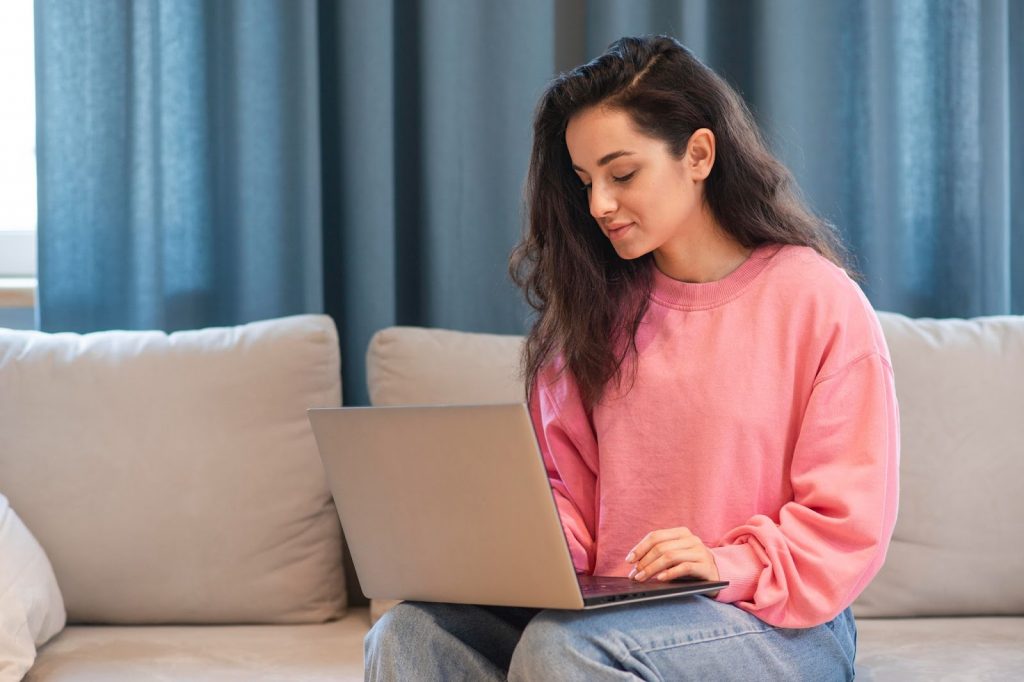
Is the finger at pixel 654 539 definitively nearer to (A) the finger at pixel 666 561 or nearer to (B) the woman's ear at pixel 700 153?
(A) the finger at pixel 666 561

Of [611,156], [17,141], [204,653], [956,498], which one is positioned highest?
[17,141]

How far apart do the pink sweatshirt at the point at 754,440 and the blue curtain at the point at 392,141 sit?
68cm

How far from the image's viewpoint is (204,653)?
5.46 ft

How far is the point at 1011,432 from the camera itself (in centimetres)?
180

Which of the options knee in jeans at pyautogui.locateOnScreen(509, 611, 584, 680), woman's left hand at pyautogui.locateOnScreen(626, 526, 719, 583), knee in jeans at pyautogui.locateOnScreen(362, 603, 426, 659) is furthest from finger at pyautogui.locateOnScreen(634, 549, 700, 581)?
knee in jeans at pyautogui.locateOnScreen(362, 603, 426, 659)

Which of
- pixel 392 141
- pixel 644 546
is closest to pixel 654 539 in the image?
pixel 644 546

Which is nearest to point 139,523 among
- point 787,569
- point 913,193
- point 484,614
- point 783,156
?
point 484,614

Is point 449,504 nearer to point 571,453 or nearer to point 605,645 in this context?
point 605,645

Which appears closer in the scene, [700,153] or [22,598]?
[700,153]

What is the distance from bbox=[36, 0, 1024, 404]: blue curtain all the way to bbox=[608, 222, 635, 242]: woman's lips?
676 millimetres

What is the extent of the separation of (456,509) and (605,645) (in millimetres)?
189

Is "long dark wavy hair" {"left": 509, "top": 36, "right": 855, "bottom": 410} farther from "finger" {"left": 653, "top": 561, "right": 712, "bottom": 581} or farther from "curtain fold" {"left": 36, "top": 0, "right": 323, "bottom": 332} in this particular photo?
"curtain fold" {"left": 36, "top": 0, "right": 323, "bottom": 332}

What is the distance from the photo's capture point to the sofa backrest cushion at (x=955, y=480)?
70.1 inches

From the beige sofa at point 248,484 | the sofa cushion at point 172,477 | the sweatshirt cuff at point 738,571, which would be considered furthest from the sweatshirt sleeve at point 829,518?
the sofa cushion at point 172,477
